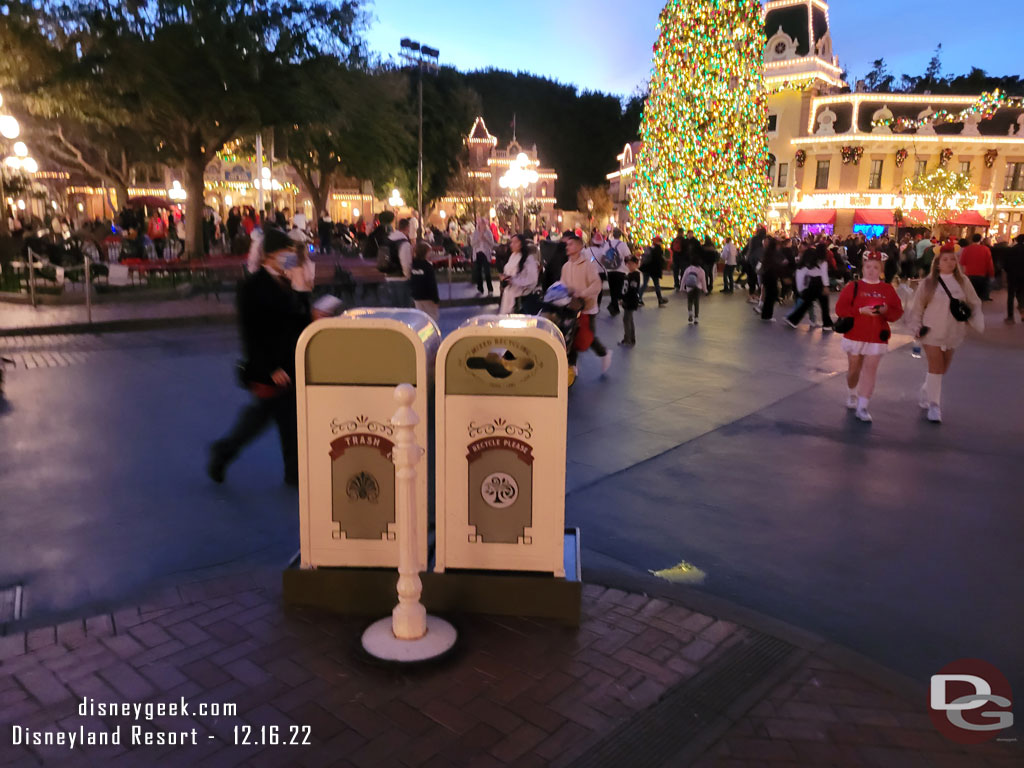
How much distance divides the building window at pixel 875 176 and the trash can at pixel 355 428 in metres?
47.4

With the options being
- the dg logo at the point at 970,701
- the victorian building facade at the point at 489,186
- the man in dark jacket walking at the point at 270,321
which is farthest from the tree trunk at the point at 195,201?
the victorian building facade at the point at 489,186

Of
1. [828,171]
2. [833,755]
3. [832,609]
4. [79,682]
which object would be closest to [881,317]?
[832,609]

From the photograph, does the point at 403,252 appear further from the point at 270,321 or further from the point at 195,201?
the point at 195,201

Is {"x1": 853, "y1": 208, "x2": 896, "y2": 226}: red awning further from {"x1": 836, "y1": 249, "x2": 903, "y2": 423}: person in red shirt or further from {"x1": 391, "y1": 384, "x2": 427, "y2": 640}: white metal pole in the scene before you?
{"x1": 391, "y1": 384, "x2": 427, "y2": 640}: white metal pole

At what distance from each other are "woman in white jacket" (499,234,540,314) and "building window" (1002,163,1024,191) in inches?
1786

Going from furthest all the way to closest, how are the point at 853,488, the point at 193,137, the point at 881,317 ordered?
the point at 193,137 → the point at 881,317 → the point at 853,488

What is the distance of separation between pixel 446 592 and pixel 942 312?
6125 millimetres

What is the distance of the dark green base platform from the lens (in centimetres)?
371

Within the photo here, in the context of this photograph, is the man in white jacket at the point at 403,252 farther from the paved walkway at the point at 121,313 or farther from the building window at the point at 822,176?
the building window at the point at 822,176

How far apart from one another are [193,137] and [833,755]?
22669 millimetres

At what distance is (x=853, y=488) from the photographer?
5.82 meters

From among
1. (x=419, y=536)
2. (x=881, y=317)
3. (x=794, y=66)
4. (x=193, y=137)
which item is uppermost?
(x=794, y=66)

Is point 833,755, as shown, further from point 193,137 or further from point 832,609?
point 193,137

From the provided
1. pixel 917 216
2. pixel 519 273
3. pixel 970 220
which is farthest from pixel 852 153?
pixel 519 273
